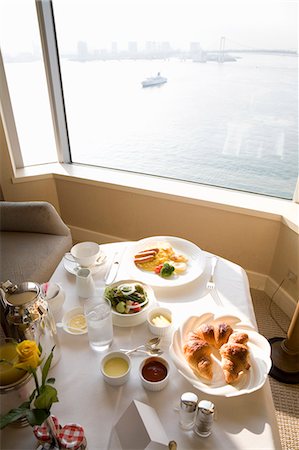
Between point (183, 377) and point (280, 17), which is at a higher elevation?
point (280, 17)

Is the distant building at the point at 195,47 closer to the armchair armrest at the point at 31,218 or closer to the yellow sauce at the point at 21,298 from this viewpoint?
the armchair armrest at the point at 31,218

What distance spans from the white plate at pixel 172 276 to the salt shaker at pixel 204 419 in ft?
1.71

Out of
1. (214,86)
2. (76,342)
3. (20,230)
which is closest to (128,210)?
(20,230)

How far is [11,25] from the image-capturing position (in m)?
2.09

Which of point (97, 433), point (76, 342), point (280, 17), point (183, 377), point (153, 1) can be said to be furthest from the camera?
point (153, 1)

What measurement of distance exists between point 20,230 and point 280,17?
1885 millimetres

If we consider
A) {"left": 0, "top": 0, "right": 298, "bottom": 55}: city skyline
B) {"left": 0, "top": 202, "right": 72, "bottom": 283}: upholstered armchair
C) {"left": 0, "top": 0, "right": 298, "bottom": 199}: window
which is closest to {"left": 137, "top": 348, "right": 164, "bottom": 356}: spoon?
{"left": 0, "top": 202, "right": 72, "bottom": 283}: upholstered armchair

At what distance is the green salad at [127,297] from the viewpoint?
105 cm

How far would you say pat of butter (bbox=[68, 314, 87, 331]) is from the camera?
103 centimetres

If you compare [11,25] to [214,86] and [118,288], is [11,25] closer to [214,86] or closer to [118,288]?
[214,86]

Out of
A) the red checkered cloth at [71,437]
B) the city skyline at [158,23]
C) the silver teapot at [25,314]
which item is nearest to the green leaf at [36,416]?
the red checkered cloth at [71,437]

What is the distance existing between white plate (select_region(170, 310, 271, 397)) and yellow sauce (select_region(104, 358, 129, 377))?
14 cm

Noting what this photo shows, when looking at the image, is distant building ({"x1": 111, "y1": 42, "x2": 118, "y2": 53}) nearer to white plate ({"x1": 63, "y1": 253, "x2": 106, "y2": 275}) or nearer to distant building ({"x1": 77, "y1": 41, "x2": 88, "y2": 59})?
distant building ({"x1": 77, "y1": 41, "x2": 88, "y2": 59})

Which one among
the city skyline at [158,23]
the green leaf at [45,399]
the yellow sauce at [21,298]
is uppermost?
the city skyline at [158,23]
